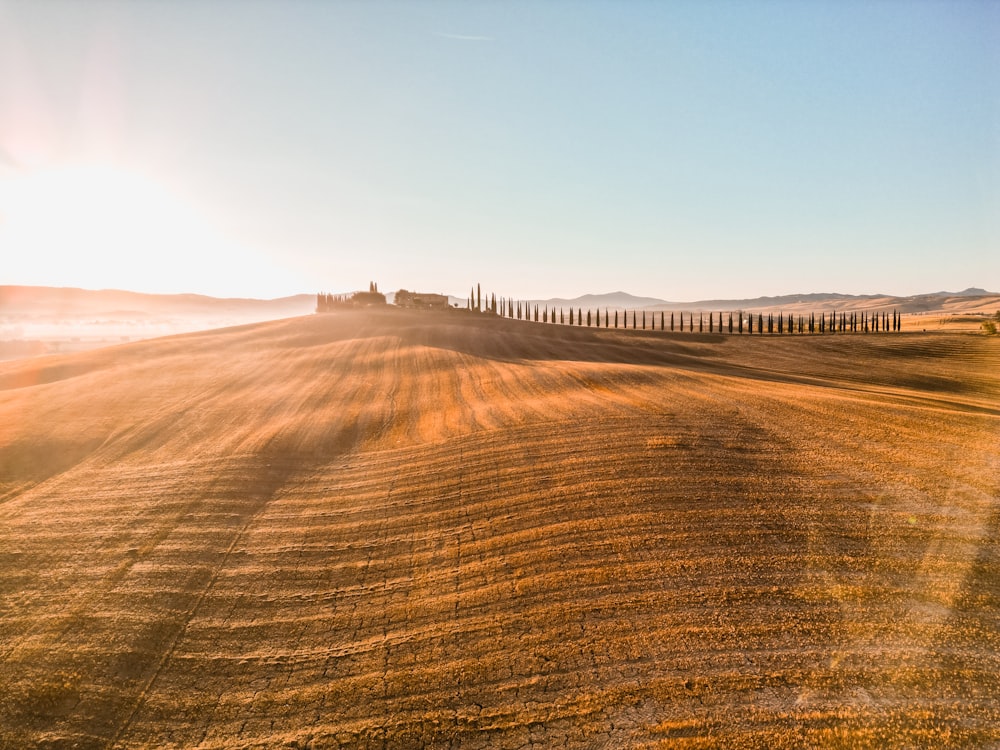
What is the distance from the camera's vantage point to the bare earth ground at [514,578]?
→ 593 cm

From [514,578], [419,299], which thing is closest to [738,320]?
[419,299]

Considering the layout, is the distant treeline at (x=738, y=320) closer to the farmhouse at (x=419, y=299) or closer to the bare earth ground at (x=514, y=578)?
the farmhouse at (x=419, y=299)

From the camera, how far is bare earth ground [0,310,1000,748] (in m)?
5.93

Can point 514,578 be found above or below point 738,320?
below

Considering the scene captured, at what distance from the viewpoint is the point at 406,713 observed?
6027 mm

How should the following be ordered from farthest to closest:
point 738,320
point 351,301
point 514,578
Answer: point 738,320
point 351,301
point 514,578

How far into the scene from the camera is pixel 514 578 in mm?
8000

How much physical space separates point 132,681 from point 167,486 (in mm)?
6118

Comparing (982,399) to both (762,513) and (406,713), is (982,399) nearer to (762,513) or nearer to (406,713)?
(762,513)

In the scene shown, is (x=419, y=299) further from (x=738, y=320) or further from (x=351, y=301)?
(x=738, y=320)

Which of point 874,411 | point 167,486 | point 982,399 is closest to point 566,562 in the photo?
point 167,486

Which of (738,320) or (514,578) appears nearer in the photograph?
(514,578)

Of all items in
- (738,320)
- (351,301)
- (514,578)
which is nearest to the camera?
(514,578)

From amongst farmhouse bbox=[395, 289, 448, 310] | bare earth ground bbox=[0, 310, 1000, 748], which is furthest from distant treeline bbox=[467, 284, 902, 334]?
bare earth ground bbox=[0, 310, 1000, 748]
